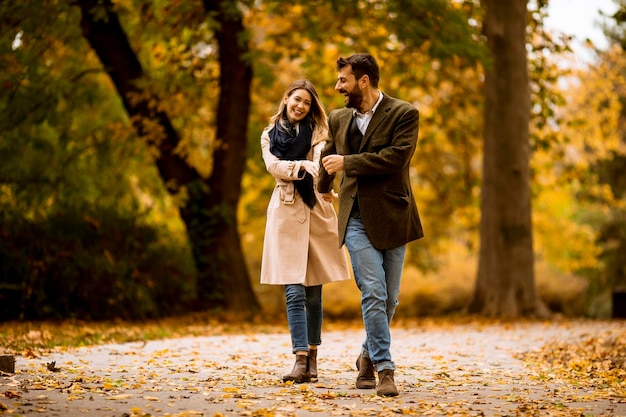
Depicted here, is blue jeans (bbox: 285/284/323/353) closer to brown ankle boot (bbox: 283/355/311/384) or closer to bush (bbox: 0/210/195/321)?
brown ankle boot (bbox: 283/355/311/384)

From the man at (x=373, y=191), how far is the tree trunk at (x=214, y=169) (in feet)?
30.5

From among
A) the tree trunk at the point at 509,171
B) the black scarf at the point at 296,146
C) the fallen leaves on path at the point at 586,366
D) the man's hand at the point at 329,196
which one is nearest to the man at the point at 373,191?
the man's hand at the point at 329,196

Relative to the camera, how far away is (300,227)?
6.75 meters

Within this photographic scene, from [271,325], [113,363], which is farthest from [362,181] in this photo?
[271,325]

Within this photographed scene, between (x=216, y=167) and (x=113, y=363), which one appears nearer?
(x=113, y=363)

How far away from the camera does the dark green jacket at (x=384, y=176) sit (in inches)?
240

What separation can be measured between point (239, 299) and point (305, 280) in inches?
360

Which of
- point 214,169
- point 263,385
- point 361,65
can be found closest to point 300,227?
point 263,385

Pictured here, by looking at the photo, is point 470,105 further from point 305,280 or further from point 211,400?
point 211,400

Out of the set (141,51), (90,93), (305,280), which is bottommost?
(305,280)

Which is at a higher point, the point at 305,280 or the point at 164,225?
the point at 164,225

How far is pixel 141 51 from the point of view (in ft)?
58.1

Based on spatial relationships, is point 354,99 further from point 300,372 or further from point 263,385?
point 263,385

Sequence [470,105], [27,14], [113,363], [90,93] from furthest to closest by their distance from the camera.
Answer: [470,105] < [90,93] < [27,14] < [113,363]
